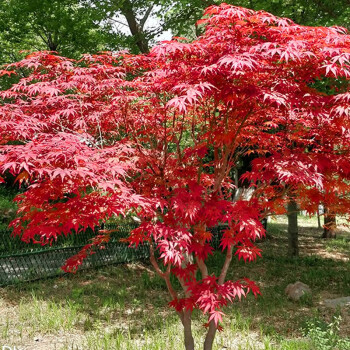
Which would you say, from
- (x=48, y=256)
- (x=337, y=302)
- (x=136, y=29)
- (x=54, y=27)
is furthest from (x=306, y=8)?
(x=48, y=256)

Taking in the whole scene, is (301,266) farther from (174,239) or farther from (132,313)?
(174,239)

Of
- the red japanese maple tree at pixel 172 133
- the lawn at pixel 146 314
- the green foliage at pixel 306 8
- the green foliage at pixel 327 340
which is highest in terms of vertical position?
the green foliage at pixel 306 8

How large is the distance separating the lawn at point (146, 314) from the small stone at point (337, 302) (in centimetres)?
13

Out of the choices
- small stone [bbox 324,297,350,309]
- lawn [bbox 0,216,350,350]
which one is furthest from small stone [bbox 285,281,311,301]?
small stone [bbox 324,297,350,309]

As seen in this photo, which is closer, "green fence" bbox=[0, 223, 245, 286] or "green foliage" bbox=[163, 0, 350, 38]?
"green fence" bbox=[0, 223, 245, 286]

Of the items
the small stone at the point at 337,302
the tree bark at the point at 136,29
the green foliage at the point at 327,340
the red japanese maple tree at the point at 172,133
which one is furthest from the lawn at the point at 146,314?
the tree bark at the point at 136,29

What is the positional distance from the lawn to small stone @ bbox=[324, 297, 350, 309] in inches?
5.3

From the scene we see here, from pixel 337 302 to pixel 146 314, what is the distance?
10.9 ft

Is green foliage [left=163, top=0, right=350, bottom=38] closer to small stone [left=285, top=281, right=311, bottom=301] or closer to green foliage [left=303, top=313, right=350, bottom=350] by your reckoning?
small stone [left=285, top=281, right=311, bottom=301]

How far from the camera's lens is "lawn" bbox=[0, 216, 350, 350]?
5.06 m

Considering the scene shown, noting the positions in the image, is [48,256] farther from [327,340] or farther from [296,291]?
[327,340]

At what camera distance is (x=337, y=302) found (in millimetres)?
6520

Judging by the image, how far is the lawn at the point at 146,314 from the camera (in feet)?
16.6

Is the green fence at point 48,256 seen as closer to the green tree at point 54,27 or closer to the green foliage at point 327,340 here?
the green foliage at point 327,340
